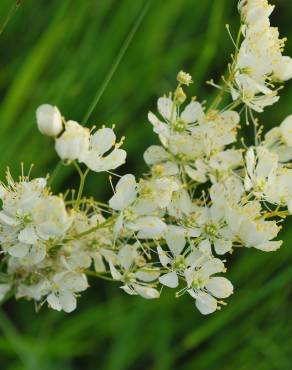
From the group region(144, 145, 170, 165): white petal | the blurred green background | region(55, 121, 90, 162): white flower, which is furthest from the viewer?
the blurred green background

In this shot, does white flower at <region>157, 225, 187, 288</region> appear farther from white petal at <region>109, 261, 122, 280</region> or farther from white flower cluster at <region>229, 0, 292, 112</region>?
white flower cluster at <region>229, 0, 292, 112</region>

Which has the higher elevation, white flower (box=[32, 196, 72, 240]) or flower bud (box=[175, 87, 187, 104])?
flower bud (box=[175, 87, 187, 104])

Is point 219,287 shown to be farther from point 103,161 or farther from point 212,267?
point 103,161

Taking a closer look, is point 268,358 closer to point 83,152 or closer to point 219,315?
point 219,315

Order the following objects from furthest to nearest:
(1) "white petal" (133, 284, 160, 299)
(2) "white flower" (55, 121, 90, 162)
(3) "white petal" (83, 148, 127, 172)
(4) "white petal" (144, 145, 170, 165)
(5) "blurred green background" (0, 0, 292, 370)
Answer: (5) "blurred green background" (0, 0, 292, 370)
(4) "white petal" (144, 145, 170, 165)
(1) "white petal" (133, 284, 160, 299)
(3) "white petal" (83, 148, 127, 172)
(2) "white flower" (55, 121, 90, 162)

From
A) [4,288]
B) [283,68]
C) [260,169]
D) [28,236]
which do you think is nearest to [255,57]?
[283,68]

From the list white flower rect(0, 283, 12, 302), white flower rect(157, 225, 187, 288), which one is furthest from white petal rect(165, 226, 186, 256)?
white flower rect(0, 283, 12, 302)
